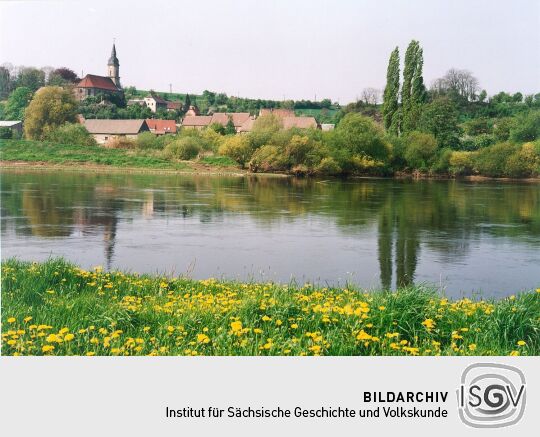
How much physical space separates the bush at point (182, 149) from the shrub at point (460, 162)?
22270mm

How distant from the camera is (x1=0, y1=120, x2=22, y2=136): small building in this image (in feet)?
157

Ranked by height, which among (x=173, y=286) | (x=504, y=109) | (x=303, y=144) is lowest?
(x=173, y=286)

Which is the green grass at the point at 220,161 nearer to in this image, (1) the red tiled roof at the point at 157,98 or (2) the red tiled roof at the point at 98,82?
(2) the red tiled roof at the point at 98,82

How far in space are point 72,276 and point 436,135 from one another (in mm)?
49210

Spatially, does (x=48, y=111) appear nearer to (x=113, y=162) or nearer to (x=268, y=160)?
(x=113, y=162)

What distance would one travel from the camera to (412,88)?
50.7m

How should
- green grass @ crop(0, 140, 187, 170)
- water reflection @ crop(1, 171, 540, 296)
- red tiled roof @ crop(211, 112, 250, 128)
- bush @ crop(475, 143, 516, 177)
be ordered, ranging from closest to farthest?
water reflection @ crop(1, 171, 540, 296) → green grass @ crop(0, 140, 187, 170) → bush @ crop(475, 143, 516, 177) → red tiled roof @ crop(211, 112, 250, 128)

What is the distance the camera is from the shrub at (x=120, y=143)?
5094cm

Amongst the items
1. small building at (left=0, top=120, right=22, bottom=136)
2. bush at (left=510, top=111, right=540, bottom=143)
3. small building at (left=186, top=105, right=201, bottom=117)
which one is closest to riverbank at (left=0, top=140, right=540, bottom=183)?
small building at (left=0, top=120, right=22, bottom=136)

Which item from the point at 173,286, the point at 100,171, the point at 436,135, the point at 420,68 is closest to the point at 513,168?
the point at 436,135

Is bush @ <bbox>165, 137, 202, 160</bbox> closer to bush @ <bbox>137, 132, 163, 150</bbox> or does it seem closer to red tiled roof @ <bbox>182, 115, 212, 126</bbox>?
bush @ <bbox>137, 132, 163, 150</bbox>

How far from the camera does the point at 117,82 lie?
7206 cm

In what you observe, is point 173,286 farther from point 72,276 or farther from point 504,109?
point 504,109

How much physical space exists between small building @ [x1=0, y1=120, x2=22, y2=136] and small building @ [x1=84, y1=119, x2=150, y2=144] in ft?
42.1
